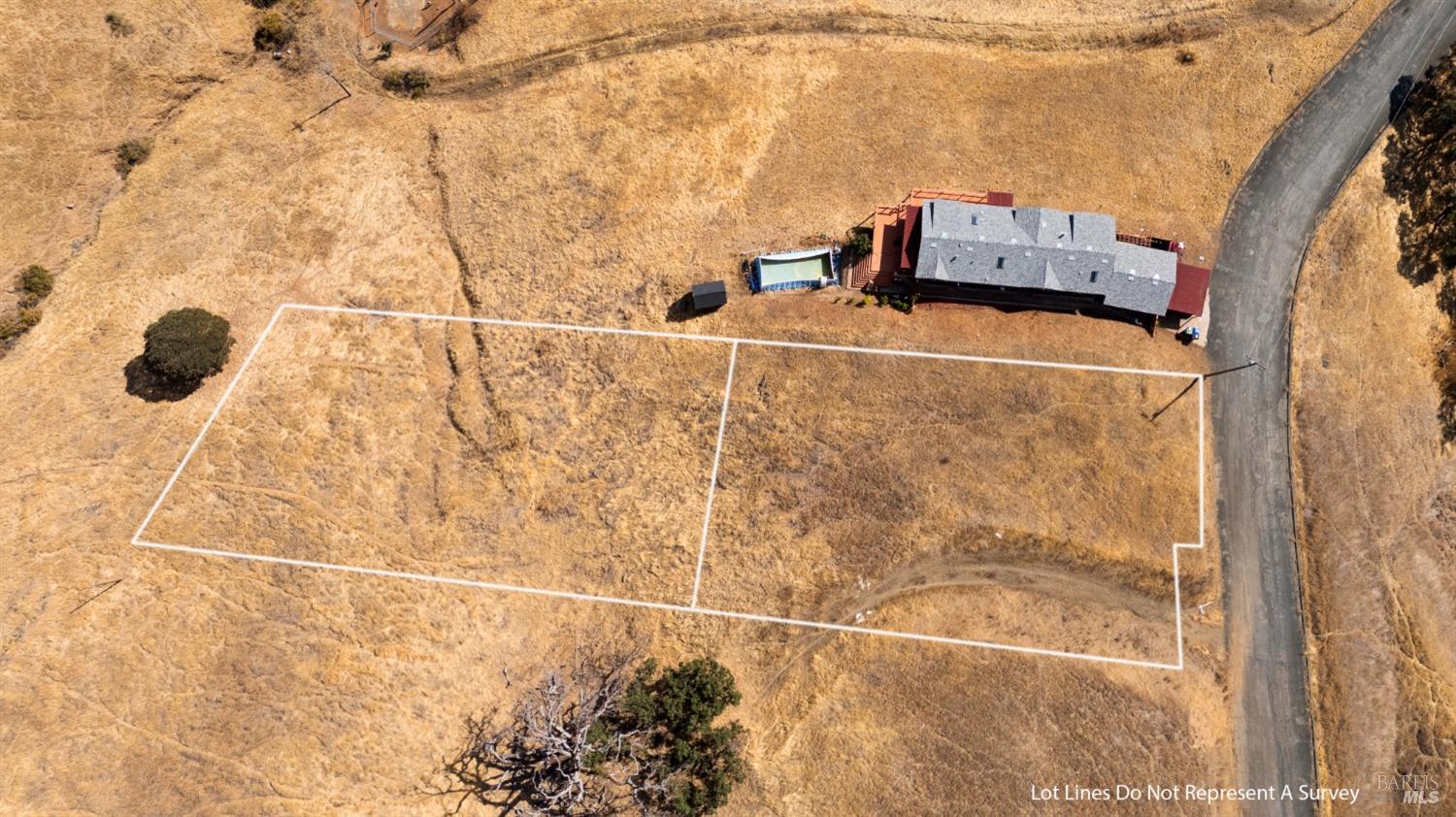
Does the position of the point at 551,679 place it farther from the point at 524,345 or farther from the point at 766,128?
the point at 766,128

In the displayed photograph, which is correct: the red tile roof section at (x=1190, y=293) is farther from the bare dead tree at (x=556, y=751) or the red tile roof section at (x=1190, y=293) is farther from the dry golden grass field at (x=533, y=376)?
the bare dead tree at (x=556, y=751)

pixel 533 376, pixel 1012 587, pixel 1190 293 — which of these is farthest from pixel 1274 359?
pixel 533 376

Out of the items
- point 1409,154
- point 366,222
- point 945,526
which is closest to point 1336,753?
point 945,526

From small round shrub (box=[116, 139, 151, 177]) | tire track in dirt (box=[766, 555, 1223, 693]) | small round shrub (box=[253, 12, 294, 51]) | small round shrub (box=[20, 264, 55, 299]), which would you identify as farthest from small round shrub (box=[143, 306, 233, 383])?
tire track in dirt (box=[766, 555, 1223, 693])

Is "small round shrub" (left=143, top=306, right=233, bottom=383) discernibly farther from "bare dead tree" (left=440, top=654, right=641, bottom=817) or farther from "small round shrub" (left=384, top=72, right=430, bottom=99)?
"bare dead tree" (left=440, top=654, right=641, bottom=817)
